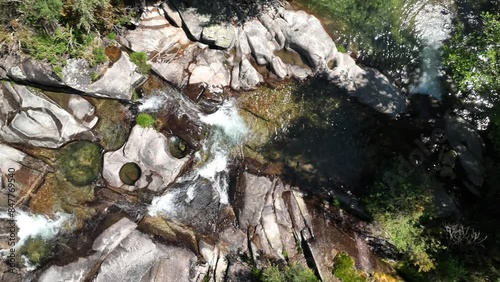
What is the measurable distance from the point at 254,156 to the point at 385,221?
7165 millimetres

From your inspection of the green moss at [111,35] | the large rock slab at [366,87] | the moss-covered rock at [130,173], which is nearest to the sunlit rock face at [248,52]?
the large rock slab at [366,87]

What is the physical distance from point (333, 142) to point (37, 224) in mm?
15648

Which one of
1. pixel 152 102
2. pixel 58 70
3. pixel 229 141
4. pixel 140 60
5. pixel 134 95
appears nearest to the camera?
pixel 58 70

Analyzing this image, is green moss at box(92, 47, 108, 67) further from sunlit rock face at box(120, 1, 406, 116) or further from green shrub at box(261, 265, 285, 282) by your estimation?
green shrub at box(261, 265, 285, 282)

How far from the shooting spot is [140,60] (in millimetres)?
18516

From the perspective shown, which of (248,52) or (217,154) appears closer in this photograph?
(217,154)

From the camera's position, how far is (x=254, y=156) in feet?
63.1

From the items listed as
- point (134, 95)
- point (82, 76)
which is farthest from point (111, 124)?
point (82, 76)

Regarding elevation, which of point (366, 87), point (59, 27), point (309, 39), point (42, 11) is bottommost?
point (59, 27)

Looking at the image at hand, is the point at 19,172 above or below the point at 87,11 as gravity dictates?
below

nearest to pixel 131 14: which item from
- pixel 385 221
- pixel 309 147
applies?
pixel 309 147

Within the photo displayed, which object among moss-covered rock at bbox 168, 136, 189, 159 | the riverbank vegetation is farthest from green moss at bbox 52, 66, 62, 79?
moss-covered rock at bbox 168, 136, 189, 159

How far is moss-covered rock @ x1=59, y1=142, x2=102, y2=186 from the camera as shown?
59.4 ft

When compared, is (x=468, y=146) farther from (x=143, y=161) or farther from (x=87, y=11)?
(x=87, y=11)
